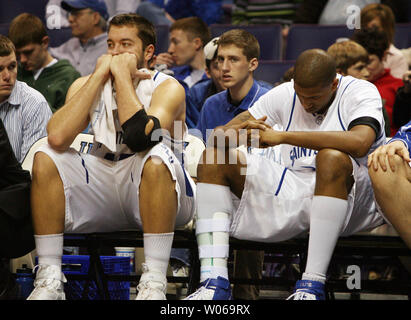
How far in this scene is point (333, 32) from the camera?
17.8ft

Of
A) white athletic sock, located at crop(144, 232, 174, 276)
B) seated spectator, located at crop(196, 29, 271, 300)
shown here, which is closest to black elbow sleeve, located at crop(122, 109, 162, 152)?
white athletic sock, located at crop(144, 232, 174, 276)

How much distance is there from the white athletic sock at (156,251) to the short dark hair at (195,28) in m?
2.71

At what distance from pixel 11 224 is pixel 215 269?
0.87m

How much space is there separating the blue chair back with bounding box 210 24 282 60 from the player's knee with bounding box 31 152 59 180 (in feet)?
9.81

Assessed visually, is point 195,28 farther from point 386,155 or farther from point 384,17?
point 386,155

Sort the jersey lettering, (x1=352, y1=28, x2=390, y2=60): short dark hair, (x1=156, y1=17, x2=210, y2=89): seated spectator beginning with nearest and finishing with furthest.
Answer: the jersey lettering
(x1=352, y1=28, x2=390, y2=60): short dark hair
(x1=156, y1=17, x2=210, y2=89): seated spectator

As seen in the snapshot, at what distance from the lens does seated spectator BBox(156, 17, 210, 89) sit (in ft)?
17.1

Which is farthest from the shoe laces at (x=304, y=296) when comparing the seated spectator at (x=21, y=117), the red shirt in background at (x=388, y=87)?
the red shirt in background at (x=388, y=87)

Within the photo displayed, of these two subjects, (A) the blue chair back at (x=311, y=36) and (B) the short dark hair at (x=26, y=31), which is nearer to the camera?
(B) the short dark hair at (x=26, y=31)

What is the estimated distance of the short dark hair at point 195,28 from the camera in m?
5.23

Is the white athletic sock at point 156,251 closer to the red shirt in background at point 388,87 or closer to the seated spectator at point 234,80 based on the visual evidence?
the seated spectator at point 234,80

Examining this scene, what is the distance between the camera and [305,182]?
123 inches

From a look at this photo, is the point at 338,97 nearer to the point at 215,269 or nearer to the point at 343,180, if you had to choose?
the point at 343,180

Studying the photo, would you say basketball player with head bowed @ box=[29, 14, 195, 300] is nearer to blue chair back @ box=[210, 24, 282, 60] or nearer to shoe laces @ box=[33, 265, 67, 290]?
shoe laces @ box=[33, 265, 67, 290]
